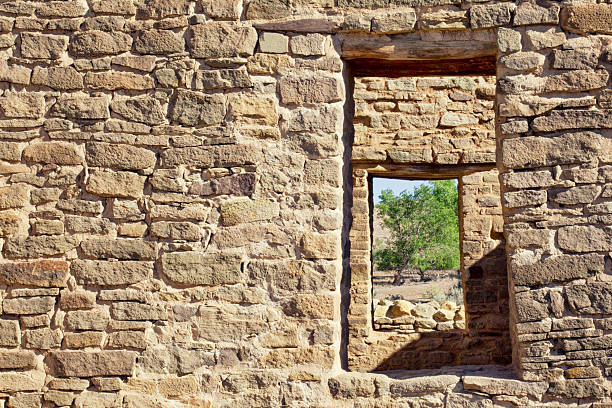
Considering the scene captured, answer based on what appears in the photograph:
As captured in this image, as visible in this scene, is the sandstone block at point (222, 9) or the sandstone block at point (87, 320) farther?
the sandstone block at point (222, 9)

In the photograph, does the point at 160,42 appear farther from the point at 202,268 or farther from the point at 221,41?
the point at 202,268

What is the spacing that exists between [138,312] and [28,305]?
0.57 metres

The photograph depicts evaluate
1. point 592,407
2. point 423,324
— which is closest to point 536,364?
point 592,407

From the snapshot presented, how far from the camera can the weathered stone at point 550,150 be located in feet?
9.55

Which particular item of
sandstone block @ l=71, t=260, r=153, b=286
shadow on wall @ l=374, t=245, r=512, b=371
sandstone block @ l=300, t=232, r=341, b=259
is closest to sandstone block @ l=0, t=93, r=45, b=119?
sandstone block @ l=71, t=260, r=153, b=286

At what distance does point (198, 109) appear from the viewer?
3.12 m

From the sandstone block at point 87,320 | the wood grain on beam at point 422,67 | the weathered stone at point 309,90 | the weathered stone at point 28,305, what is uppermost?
the wood grain on beam at point 422,67

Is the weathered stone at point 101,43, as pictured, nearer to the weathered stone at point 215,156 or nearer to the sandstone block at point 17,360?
the weathered stone at point 215,156

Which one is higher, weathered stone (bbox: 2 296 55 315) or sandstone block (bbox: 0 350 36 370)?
weathered stone (bbox: 2 296 55 315)

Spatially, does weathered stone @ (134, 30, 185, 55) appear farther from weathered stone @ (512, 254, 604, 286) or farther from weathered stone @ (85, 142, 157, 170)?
weathered stone @ (512, 254, 604, 286)

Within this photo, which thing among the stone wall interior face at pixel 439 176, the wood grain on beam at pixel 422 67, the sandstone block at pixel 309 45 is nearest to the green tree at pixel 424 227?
the stone wall interior face at pixel 439 176

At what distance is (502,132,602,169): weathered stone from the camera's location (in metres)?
2.91

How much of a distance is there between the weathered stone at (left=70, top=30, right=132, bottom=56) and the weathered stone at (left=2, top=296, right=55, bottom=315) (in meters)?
1.30

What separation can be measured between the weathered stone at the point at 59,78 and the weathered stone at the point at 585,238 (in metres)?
2.57
